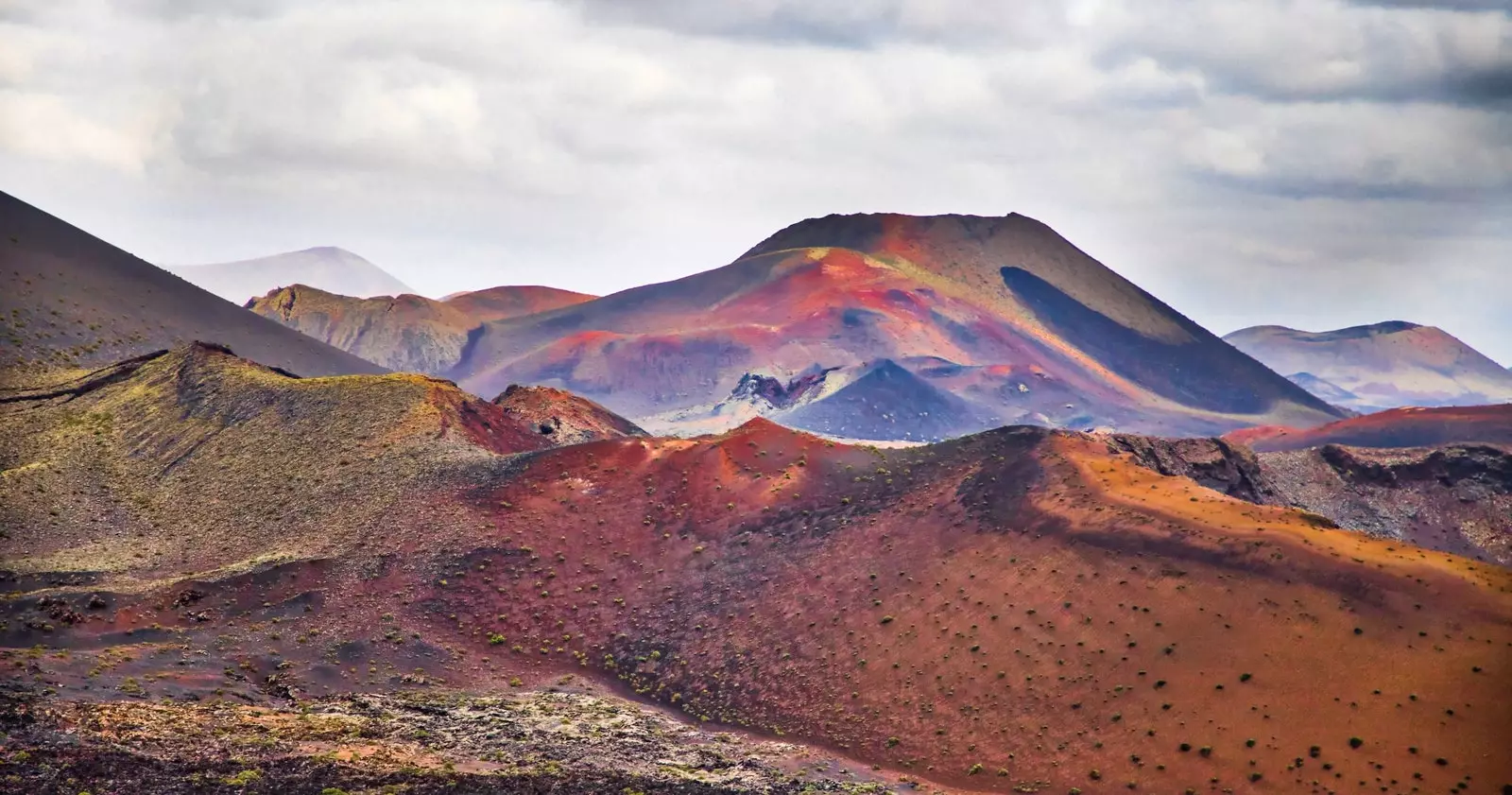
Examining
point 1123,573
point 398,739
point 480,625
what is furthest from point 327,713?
point 1123,573

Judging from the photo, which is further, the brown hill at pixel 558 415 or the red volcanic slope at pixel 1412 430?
the red volcanic slope at pixel 1412 430

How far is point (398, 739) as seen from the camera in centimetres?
4209

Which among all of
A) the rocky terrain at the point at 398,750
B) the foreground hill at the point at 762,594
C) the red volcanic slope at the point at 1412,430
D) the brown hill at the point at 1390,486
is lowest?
the rocky terrain at the point at 398,750

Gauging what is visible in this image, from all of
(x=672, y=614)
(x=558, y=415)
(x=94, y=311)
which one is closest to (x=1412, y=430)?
(x=558, y=415)

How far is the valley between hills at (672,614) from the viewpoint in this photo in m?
41.3

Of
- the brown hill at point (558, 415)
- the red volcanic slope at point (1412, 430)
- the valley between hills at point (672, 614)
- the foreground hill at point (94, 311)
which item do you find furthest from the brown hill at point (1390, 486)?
the foreground hill at point (94, 311)

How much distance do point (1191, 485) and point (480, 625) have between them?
3426 cm

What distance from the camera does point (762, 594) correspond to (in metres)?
61.2

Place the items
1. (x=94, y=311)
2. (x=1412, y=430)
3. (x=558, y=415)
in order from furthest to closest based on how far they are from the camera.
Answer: (x=1412, y=430)
(x=94, y=311)
(x=558, y=415)

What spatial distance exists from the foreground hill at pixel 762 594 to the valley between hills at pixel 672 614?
0.62 ft

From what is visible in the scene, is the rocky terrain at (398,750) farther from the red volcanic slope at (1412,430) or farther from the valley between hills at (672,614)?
the red volcanic slope at (1412,430)

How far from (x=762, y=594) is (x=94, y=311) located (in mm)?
77268

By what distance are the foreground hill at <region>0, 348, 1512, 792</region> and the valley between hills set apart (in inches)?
7.4

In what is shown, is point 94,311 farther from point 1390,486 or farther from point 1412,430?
point 1412,430
